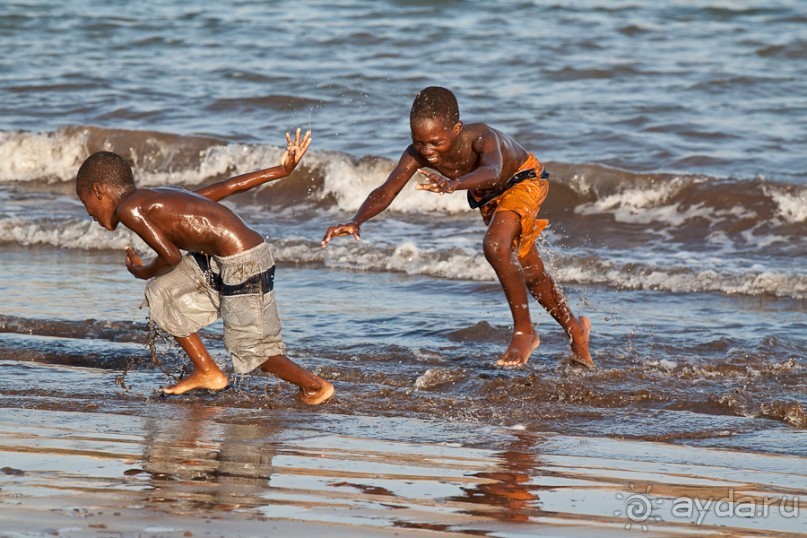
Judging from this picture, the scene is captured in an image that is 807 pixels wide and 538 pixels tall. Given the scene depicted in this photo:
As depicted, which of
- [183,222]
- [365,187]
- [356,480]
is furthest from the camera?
[365,187]

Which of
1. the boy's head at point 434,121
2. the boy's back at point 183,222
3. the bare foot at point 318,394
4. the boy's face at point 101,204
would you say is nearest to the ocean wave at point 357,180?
the boy's head at point 434,121

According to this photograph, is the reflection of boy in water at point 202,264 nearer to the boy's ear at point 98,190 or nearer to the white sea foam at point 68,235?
the boy's ear at point 98,190

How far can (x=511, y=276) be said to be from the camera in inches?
247

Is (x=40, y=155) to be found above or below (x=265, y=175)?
below

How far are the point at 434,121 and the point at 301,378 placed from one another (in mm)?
1459

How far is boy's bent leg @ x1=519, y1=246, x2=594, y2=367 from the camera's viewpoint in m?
6.59

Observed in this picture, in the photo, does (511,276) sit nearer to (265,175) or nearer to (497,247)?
(497,247)

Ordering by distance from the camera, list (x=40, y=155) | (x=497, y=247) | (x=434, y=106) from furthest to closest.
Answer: (x=40, y=155)
(x=497, y=247)
(x=434, y=106)

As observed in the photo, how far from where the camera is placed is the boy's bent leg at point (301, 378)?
565 cm

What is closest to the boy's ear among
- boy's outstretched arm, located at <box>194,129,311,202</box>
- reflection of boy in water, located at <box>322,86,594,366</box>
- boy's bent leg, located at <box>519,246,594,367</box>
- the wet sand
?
boy's outstretched arm, located at <box>194,129,311,202</box>

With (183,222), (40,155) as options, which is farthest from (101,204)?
(40,155)

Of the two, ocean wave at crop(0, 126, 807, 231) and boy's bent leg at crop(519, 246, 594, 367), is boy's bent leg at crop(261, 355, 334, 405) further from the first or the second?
ocean wave at crop(0, 126, 807, 231)

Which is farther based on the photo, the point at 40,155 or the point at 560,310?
the point at 40,155

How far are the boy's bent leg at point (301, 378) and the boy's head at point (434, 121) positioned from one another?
131cm
